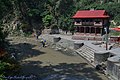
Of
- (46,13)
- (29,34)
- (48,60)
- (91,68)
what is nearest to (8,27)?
(29,34)

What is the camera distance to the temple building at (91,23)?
4431 cm

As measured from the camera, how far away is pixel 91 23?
148ft

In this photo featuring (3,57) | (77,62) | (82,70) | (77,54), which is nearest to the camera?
(3,57)

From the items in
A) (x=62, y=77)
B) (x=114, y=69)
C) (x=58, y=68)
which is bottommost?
(x=58, y=68)

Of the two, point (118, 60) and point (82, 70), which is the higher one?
point (118, 60)

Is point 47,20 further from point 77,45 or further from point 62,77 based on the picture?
point 62,77

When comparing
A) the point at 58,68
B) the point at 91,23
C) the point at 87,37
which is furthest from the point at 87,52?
the point at 91,23

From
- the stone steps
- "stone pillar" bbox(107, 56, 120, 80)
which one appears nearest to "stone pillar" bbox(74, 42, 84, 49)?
the stone steps

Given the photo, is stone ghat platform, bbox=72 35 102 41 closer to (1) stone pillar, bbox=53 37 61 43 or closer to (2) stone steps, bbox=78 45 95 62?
(1) stone pillar, bbox=53 37 61 43

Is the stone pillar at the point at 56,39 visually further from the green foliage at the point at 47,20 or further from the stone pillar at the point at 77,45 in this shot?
the green foliage at the point at 47,20

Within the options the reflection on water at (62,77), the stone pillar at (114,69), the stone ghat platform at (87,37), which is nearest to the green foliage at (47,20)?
the stone ghat platform at (87,37)

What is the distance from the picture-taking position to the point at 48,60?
31.1m

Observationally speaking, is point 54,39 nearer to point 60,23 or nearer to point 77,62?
point 60,23

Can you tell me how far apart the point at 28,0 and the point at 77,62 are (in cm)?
4096
